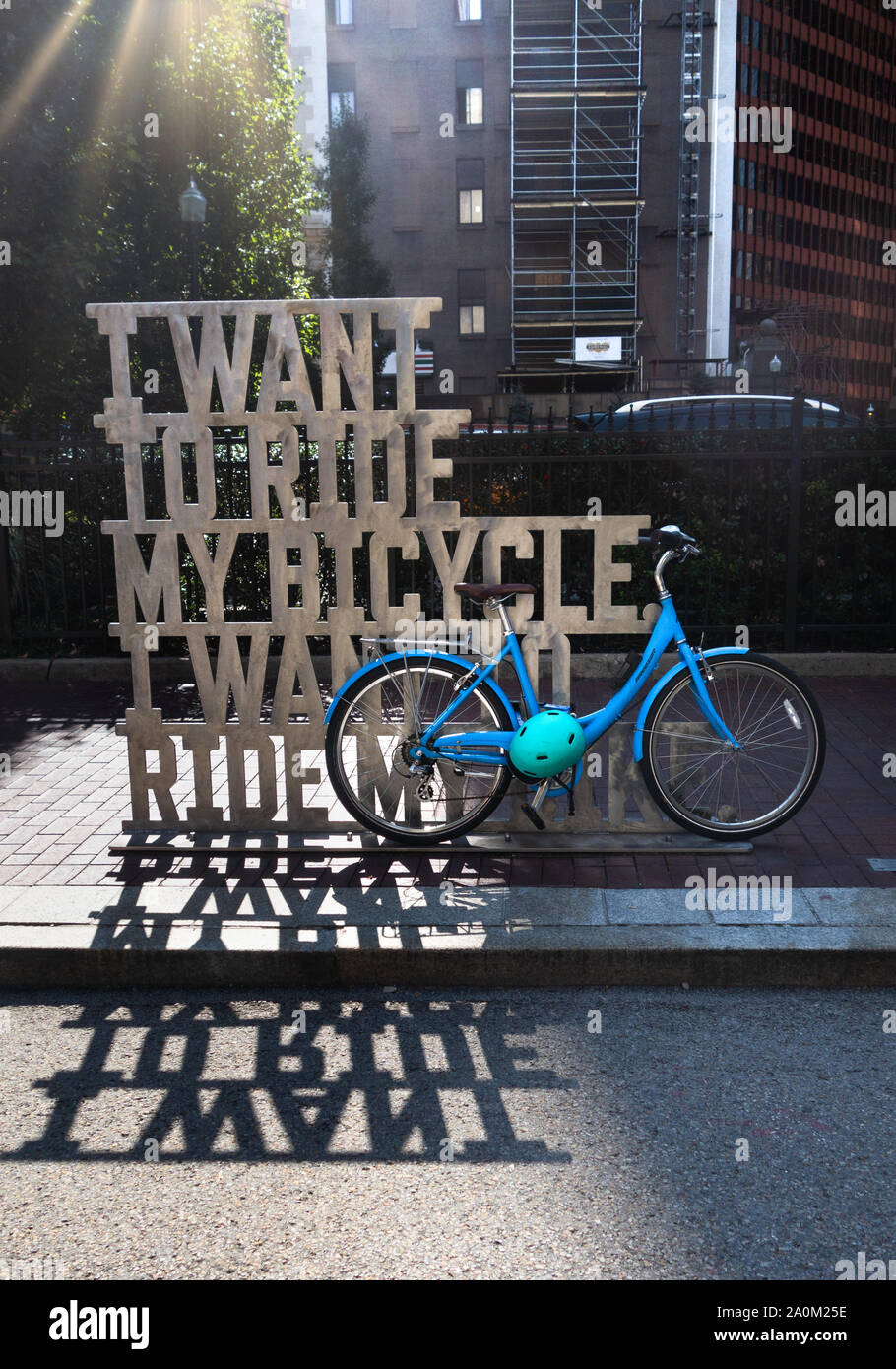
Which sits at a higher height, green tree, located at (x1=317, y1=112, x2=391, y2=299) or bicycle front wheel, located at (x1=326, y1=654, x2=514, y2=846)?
green tree, located at (x1=317, y1=112, x2=391, y2=299)

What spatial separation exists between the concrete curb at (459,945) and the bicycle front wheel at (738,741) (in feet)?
2.28

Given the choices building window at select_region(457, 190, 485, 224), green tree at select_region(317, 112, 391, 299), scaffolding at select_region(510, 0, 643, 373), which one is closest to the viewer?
green tree at select_region(317, 112, 391, 299)

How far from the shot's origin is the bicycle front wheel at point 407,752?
5352 mm

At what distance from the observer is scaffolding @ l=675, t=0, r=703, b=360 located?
162 feet

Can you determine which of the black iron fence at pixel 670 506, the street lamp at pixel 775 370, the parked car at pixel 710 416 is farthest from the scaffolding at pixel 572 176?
the black iron fence at pixel 670 506

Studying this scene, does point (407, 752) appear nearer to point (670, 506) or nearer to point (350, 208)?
point (670, 506)

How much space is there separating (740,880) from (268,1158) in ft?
8.00

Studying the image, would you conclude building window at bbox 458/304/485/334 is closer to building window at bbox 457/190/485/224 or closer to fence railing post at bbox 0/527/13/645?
building window at bbox 457/190/485/224

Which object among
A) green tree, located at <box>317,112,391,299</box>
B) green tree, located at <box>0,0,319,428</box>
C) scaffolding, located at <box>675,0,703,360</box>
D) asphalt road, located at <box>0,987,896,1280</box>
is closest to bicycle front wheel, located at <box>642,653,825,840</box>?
asphalt road, located at <box>0,987,896,1280</box>

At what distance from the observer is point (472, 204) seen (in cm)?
5100

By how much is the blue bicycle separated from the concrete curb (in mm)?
695

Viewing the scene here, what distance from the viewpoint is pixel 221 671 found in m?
5.72
